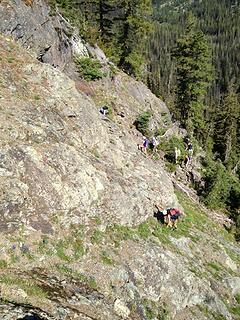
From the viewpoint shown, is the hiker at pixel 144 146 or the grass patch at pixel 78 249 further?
the hiker at pixel 144 146

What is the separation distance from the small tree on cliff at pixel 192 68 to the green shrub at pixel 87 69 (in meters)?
12.2

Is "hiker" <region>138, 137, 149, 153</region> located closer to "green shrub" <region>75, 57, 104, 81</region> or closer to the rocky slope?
the rocky slope

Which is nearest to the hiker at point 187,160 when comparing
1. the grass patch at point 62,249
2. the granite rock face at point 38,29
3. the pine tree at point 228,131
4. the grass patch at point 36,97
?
the granite rock face at point 38,29

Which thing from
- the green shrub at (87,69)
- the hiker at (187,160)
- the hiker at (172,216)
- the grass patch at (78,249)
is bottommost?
the grass patch at (78,249)

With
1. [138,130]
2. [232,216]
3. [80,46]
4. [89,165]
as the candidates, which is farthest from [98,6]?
[89,165]

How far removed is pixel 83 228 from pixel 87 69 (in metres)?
20.4

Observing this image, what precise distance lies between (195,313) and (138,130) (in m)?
17.9

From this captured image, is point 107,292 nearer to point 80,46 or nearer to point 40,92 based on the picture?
point 40,92

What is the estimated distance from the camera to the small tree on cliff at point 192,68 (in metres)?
43.0

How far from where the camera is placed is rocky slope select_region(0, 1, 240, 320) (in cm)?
1381

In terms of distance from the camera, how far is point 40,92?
70.1 ft

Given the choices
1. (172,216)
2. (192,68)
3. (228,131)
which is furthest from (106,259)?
(228,131)

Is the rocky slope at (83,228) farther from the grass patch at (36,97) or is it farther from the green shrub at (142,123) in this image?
the green shrub at (142,123)

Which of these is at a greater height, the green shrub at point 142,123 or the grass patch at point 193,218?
the green shrub at point 142,123
